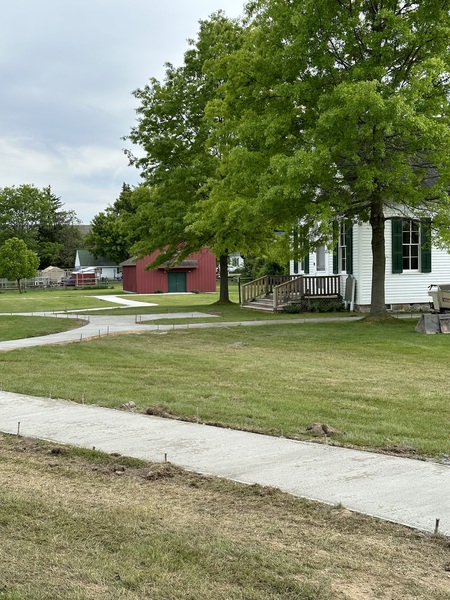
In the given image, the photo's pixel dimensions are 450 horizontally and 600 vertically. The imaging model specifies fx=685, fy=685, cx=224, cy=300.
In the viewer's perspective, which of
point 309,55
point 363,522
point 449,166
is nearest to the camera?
point 363,522

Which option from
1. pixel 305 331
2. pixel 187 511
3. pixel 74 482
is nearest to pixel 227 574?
pixel 187 511

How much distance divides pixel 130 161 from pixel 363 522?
28.9 metres

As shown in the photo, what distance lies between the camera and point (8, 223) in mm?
92000

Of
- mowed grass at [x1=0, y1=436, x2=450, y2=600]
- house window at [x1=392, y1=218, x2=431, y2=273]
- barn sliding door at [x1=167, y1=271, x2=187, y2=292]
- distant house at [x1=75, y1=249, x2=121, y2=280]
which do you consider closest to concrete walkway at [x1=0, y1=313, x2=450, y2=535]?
mowed grass at [x1=0, y1=436, x2=450, y2=600]

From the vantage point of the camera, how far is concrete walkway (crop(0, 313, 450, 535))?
4.95 m

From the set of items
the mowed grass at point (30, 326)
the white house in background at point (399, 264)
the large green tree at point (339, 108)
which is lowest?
the mowed grass at point (30, 326)

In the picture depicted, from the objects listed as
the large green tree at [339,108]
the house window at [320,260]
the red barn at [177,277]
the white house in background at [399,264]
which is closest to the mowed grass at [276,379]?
the large green tree at [339,108]

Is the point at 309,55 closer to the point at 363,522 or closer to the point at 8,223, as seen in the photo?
the point at 363,522

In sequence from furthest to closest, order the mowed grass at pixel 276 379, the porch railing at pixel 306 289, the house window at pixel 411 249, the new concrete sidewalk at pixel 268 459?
the porch railing at pixel 306 289 < the house window at pixel 411 249 < the mowed grass at pixel 276 379 < the new concrete sidewalk at pixel 268 459

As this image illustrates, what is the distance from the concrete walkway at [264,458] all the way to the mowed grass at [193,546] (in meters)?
0.29

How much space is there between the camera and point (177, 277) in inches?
2319

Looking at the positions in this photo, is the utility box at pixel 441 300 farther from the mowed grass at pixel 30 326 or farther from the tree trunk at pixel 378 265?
the mowed grass at pixel 30 326

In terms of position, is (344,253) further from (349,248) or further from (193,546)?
(193,546)

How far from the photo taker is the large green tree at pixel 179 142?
29297 millimetres
